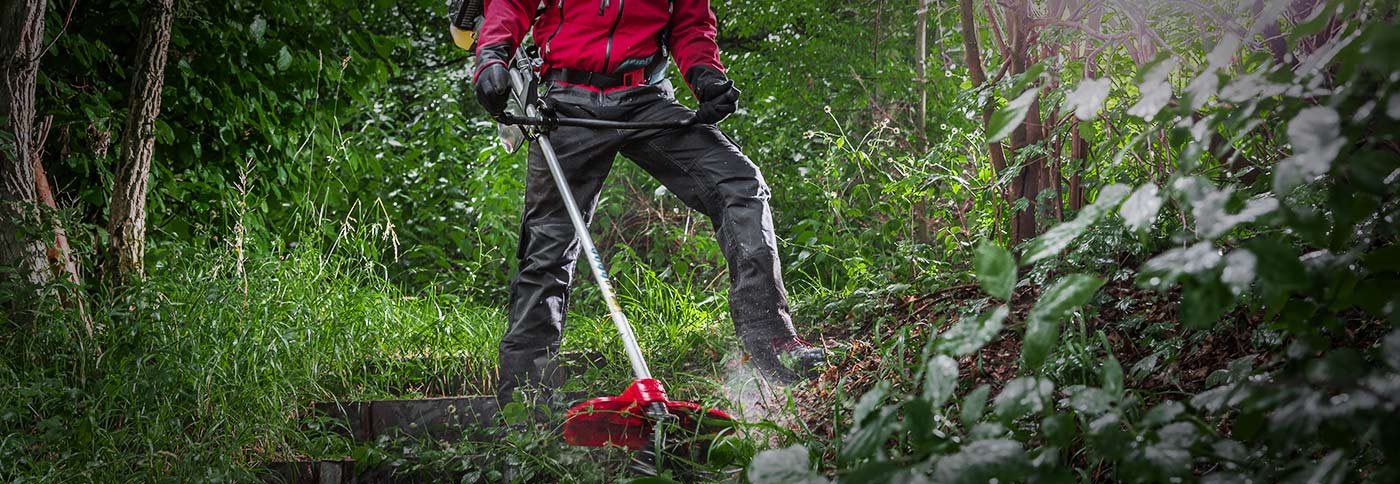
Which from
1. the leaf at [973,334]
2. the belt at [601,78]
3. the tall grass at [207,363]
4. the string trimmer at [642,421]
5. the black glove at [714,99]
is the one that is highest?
the belt at [601,78]

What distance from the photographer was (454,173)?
259 inches

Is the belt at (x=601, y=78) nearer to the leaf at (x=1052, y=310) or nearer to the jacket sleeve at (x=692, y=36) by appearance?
the jacket sleeve at (x=692, y=36)

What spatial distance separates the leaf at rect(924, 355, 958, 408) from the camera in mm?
1112

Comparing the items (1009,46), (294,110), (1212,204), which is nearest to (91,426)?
(294,110)

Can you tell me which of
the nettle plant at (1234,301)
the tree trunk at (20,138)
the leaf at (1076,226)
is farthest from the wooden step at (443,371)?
the leaf at (1076,226)

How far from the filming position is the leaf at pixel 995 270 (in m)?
1.08

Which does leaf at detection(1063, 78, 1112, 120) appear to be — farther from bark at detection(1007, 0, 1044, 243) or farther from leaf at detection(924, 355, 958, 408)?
bark at detection(1007, 0, 1044, 243)

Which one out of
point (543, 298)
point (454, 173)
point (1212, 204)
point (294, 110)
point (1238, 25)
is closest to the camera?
point (1212, 204)

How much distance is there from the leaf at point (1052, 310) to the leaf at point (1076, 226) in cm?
4

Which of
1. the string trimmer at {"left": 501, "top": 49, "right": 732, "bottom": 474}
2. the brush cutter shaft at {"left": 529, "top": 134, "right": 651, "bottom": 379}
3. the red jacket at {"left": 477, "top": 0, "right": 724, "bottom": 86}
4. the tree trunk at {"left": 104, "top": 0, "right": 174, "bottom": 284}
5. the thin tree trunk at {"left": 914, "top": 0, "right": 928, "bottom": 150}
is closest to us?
the string trimmer at {"left": 501, "top": 49, "right": 732, "bottom": 474}

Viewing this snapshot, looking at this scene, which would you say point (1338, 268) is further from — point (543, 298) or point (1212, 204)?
point (543, 298)

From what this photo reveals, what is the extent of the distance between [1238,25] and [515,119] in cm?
186

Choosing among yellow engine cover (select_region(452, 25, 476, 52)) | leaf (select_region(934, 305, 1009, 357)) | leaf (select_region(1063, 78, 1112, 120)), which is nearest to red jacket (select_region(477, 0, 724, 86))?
yellow engine cover (select_region(452, 25, 476, 52))

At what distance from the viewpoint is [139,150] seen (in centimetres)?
427
